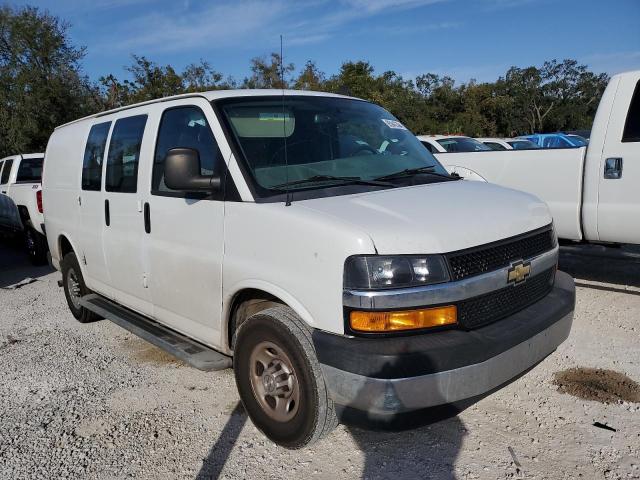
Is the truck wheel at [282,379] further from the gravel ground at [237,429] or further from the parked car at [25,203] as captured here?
the parked car at [25,203]

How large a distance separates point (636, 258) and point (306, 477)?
20.2 feet

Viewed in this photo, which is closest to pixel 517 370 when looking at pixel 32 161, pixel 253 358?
pixel 253 358

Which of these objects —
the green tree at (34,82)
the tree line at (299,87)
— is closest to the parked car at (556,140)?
the tree line at (299,87)

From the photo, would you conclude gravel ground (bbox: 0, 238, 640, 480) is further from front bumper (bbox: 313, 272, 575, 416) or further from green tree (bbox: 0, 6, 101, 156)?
green tree (bbox: 0, 6, 101, 156)

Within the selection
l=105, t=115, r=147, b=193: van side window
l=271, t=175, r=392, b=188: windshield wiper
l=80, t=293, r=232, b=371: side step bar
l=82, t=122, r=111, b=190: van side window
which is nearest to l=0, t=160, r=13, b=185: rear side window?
l=82, t=122, r=111, b=190: van side window

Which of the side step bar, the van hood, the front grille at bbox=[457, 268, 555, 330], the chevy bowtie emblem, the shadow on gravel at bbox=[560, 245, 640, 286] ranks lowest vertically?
the shadow on gravel at bbox=[560, 245, 640, 286]

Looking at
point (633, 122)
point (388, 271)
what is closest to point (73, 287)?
point (388, 271)

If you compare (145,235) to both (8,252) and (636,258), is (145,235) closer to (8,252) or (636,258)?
(636,258)

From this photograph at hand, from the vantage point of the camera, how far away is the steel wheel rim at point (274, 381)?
9.45 feet

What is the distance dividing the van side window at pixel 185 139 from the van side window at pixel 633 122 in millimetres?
4210

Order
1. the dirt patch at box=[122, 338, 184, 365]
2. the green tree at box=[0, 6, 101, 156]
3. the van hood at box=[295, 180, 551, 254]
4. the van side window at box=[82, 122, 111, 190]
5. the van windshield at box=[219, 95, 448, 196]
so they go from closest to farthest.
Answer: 1. the van hood at box=[295, 180, 551, 254]
2. the van windshield at box=[219, 95, 448, 196]
3. the dirt patch at box=[122, 338, 184, 365]
4. the van side window at box=[82, 122, 111, 190]
5. the green tree at box=[0, 6, 101, 156]

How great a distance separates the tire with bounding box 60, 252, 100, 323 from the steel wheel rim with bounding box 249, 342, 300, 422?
9.61ft

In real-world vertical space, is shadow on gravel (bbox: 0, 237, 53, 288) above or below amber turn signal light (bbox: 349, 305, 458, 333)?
below

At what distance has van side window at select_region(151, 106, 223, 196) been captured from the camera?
3.38m
